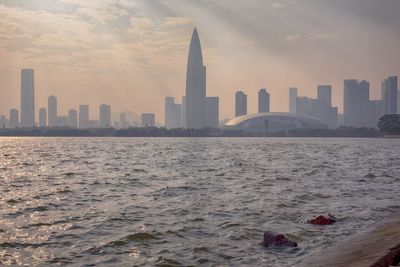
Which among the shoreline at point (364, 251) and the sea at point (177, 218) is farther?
the sea at point (177, 218)

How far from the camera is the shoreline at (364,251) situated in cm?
938

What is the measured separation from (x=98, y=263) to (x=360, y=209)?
12.5 metres

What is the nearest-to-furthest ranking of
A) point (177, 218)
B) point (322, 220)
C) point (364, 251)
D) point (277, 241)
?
point (364, 251), point (277, 241), point (322, 220), point (177, 218)

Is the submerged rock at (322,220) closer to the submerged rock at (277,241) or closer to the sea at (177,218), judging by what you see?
the sea at (177,218)

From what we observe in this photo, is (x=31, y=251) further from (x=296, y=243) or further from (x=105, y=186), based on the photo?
(x=105, y=186)

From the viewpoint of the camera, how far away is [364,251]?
36.2 ft

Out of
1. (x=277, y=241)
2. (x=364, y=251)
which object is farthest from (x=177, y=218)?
(x=364, y=251)

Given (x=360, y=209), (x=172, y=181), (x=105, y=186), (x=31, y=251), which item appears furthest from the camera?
(x=172, y=181)

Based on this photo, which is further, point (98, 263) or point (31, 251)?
point (31, 251)

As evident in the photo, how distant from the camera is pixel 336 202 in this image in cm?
2114

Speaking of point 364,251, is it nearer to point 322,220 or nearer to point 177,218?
point 322,220

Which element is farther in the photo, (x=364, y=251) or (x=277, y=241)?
(x=277, y=241)

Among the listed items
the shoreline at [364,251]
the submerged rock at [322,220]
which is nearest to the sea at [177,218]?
the submerged rock at [322,220]

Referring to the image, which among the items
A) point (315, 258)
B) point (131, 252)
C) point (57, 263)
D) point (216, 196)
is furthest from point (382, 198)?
point (57, 263)
